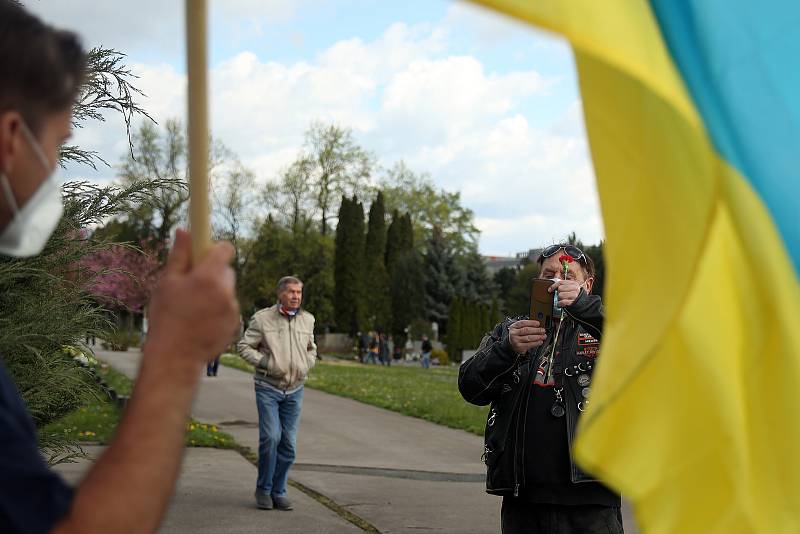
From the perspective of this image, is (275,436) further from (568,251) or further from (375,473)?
(568,251)

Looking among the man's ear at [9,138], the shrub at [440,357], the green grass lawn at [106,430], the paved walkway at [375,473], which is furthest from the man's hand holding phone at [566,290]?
the shrub at [440,357]

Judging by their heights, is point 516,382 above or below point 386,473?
above

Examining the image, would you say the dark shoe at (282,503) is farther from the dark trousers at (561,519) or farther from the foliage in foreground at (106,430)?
the dark trousers at (561,519)

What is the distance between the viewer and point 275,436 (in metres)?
8.83

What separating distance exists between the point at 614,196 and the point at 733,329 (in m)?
0.34

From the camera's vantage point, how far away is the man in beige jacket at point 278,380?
28.6 feet

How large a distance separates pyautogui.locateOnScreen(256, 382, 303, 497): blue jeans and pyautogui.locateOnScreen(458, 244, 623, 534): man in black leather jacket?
170 inches

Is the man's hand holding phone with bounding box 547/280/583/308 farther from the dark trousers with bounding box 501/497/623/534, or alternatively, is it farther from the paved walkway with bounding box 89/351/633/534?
the paved walkway with bounding box 89/351/633/534

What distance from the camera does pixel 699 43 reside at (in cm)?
190

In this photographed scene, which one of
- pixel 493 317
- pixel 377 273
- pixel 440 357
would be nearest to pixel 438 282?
pixel 377 273

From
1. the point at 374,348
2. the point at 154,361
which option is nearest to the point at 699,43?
the point at 154,361

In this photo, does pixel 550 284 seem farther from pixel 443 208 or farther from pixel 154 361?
pixel 443 208

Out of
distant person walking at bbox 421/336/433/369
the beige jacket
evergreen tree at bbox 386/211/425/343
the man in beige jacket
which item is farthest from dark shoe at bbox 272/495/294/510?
evergreen tree at bbox 386/211/425/343

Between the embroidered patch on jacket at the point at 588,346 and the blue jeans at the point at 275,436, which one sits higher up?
the embroidered patch on jacket at the point at 588,346
